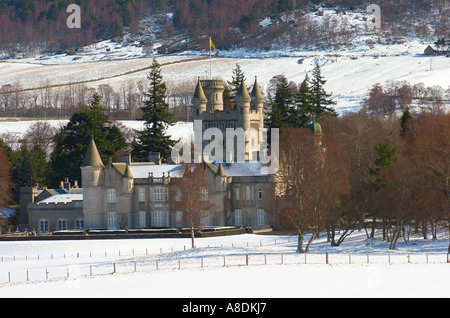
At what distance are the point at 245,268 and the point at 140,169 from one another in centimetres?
3264

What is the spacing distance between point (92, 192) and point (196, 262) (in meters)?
26.9

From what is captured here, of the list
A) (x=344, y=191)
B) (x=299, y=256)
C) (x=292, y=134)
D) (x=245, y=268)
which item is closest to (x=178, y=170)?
(x=292, y=134)

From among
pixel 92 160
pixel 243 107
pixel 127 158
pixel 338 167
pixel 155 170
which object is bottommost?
pixel 338 167

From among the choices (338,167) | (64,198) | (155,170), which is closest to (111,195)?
(155,170)

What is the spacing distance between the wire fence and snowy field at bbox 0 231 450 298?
0.18ft

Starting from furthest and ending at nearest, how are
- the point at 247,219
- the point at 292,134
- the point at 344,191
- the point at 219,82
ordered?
the point at 219,82
the point at 292,134
the point at 247,219
the point at 344,191

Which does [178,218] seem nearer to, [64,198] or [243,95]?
[64,198]

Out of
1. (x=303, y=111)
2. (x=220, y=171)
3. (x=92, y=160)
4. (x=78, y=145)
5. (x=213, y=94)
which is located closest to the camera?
(x=220, y=171)

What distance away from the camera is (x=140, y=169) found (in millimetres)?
93062

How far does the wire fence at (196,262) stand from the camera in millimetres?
63094

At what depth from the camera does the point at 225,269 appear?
2426 inches

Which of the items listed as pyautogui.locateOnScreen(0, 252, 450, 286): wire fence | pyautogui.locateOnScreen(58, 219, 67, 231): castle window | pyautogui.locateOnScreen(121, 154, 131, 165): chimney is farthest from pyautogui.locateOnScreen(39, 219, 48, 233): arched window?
pyautogui.locateOnScreen(0, 252, 450, 286): wire fence

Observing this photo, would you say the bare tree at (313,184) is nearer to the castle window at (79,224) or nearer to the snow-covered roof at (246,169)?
the snow-covered roof at (246,169)
